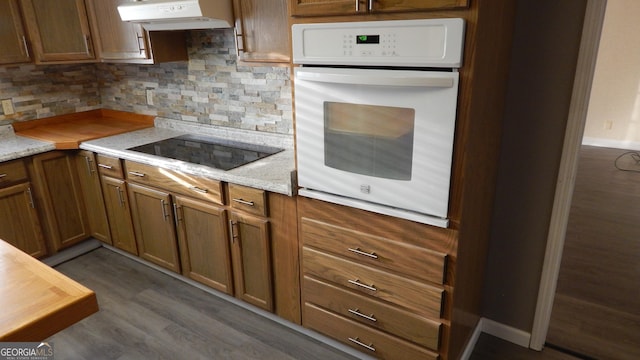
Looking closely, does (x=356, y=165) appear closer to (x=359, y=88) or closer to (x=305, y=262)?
(x=359, y=88)

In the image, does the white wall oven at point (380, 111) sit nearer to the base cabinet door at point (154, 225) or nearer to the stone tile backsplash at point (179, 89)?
the stone tile backsplash at point (179, 89)

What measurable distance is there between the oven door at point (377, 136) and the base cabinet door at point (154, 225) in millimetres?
1094

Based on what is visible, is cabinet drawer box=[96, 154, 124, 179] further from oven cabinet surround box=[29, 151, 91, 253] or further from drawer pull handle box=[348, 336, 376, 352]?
drawer pull handle box=[348, 336, 376, 352]

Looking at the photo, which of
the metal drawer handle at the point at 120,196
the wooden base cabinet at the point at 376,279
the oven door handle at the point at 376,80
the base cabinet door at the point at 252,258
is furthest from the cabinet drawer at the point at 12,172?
the oven door handle at the point at 376,80

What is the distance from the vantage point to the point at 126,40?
2734 mm

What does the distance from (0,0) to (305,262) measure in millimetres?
2478

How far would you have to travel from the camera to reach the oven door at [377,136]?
1453mm

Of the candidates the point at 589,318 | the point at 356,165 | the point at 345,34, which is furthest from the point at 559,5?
the point at 589,318

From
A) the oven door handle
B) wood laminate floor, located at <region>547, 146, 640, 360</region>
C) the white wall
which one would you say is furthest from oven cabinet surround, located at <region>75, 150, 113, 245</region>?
the white wall

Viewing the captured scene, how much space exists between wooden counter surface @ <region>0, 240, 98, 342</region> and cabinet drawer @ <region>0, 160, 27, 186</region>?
1718 millimetres

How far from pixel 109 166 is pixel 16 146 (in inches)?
24.4

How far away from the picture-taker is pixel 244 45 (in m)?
2.23

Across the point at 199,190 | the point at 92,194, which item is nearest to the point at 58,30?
the point at 92,194

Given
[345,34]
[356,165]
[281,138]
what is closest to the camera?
[345,34]
